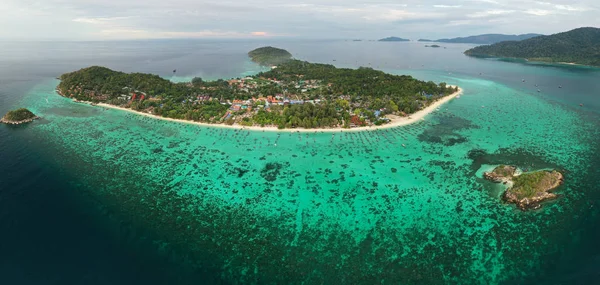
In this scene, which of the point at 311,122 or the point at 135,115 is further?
the point at 135,115

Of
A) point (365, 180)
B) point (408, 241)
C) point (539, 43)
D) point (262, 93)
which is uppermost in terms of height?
point (539, 43)

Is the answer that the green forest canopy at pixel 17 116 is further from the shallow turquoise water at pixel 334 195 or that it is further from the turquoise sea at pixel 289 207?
the turquoise sea at pixel 289 207

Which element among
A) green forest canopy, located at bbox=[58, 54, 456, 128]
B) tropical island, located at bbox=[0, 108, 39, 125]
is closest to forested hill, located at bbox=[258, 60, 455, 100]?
green forest canopy, located at bbox=[58, 54, 456, 128]

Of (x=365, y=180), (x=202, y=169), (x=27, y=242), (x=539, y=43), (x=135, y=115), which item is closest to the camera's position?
(x=27, y=242)

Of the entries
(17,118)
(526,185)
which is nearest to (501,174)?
(526,185)

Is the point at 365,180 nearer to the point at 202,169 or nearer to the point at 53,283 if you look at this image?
the point at 202,169

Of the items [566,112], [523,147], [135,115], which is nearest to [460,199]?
[523,147]
